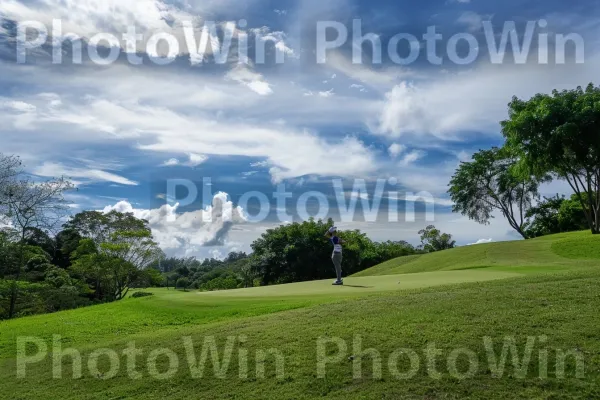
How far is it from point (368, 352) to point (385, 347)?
0.38 meters

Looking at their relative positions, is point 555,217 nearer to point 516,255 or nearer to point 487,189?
point 487,189

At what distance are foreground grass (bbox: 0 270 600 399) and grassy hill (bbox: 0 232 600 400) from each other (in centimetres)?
3

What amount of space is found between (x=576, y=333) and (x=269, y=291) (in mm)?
14856

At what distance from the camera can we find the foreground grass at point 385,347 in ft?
28.2

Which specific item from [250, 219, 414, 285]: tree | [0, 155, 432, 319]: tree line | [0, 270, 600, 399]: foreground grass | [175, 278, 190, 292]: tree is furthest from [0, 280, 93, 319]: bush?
[175, 278, 190, 292]: tree

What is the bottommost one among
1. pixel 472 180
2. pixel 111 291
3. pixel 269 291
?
pixel 111 291

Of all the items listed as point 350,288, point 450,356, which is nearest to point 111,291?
point 350,288

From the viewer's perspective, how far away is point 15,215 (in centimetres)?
3538

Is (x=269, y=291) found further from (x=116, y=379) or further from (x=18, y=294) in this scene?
(x=18, y=294)

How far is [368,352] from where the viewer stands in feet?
33.6

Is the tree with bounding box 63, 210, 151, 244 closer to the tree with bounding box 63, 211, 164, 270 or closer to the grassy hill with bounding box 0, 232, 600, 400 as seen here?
the tree with bounding box 63, 211, 164, 270

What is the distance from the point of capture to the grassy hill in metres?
8.71

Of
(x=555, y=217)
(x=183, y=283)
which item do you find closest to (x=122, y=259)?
(x=183, y=283)

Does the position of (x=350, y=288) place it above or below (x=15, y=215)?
below
